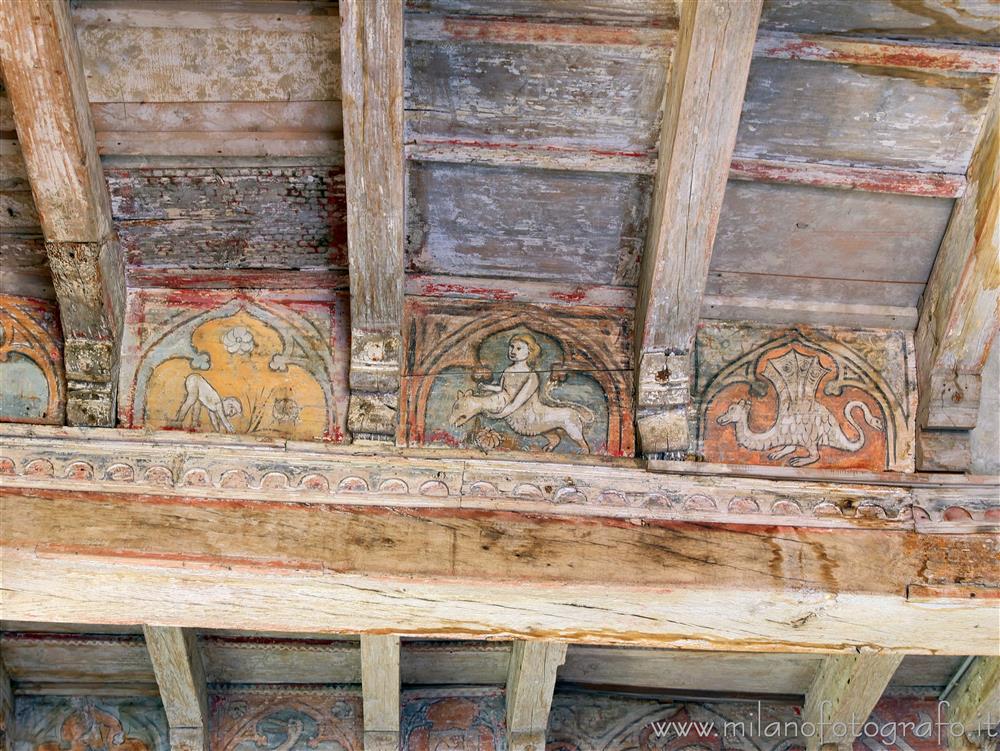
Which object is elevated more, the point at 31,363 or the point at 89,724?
the point at 31,363

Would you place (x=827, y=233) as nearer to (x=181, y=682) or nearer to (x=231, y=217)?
(x=231, y=217)

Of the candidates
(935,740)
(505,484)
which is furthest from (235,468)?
(935,740)

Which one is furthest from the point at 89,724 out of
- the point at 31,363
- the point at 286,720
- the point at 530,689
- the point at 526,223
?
the point at 526,223

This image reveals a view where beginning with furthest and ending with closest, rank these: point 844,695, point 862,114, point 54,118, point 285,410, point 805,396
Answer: point 844,695 → point 805,396 → point 285,410 → point 862,114 → point 54,118

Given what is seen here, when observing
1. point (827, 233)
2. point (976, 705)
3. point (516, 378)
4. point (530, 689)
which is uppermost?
point (827, 233)

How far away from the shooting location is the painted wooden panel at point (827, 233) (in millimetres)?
3531

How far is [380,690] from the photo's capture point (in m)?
4.30

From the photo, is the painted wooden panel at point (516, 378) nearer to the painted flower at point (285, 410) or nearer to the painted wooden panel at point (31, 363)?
the painted flower at point (285, 410)

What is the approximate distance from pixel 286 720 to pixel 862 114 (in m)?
3.48

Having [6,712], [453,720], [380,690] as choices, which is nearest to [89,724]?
[6,712]

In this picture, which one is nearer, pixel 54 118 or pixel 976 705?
pixel 54 118

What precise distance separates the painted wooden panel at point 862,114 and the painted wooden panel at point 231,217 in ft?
4.75

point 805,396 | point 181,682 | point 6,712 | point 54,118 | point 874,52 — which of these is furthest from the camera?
point 6,712

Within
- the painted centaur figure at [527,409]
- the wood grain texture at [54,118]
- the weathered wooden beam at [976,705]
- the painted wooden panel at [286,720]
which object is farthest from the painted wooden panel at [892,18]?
the painted wooden panel at [286,720]
